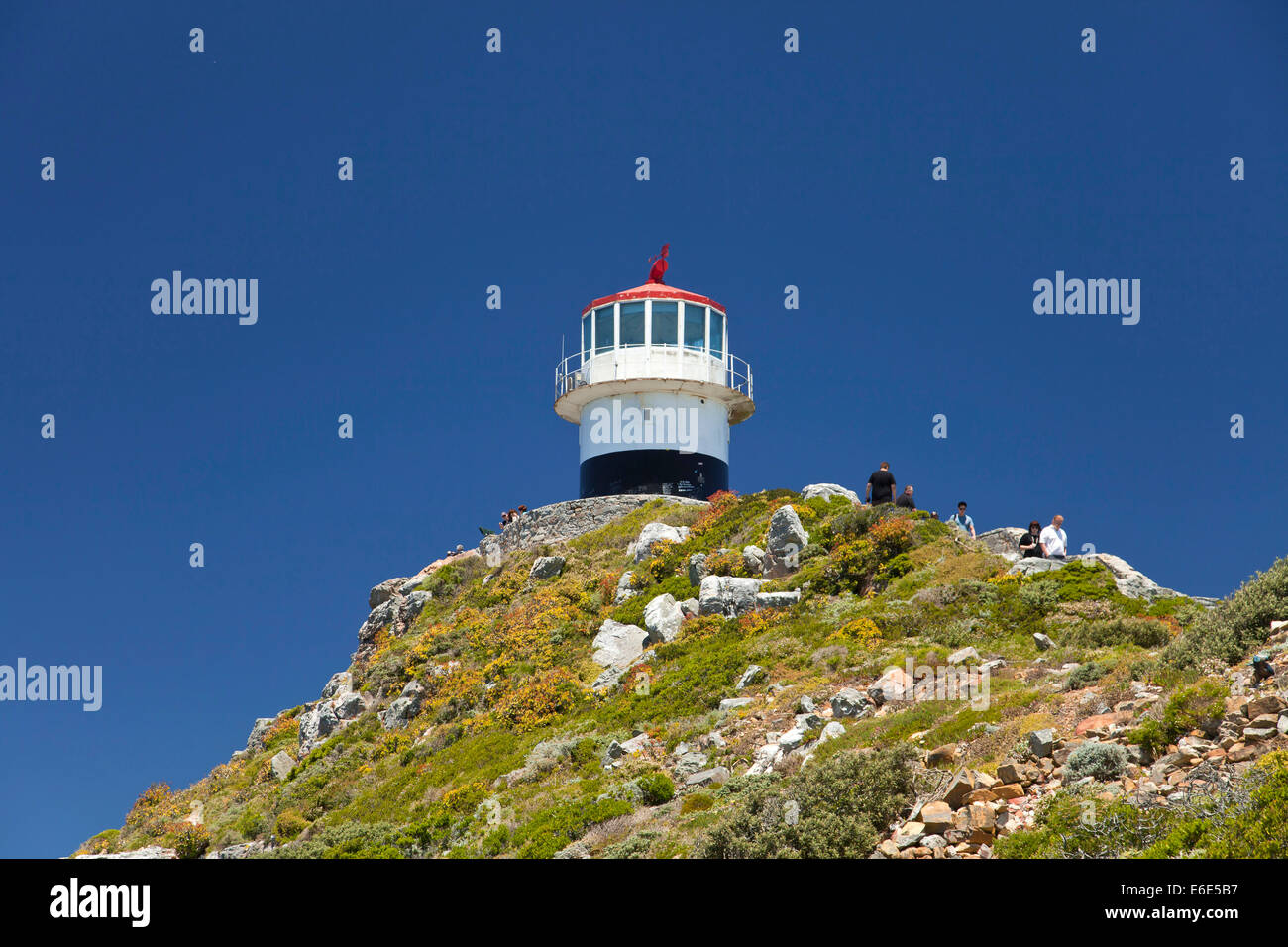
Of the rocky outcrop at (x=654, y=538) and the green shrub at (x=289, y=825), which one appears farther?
the rocky outcrop at (x=654, y=538)

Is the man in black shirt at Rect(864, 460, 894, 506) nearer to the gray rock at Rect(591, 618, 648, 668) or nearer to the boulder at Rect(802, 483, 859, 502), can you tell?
the boulder at Rect(802, 483, 859, 502)

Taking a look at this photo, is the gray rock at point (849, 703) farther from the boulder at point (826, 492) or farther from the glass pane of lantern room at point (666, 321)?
the glass pane of lantern room at point (666, 321)

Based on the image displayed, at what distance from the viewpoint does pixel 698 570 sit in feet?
103

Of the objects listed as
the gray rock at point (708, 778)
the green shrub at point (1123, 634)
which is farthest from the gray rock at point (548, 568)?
the green shrub at point (1123, 634)

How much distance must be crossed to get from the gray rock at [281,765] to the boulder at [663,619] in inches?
411

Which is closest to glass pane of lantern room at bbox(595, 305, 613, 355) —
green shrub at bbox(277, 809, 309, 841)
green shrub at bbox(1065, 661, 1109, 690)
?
green shrub at bbox(277, 809, 309, 841)

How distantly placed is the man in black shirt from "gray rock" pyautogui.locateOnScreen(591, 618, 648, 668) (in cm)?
673

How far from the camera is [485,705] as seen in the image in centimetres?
2975

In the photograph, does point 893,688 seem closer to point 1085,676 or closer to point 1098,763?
point 1085,676

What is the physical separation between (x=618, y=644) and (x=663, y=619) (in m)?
1.44

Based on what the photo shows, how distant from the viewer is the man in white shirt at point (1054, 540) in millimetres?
27422
